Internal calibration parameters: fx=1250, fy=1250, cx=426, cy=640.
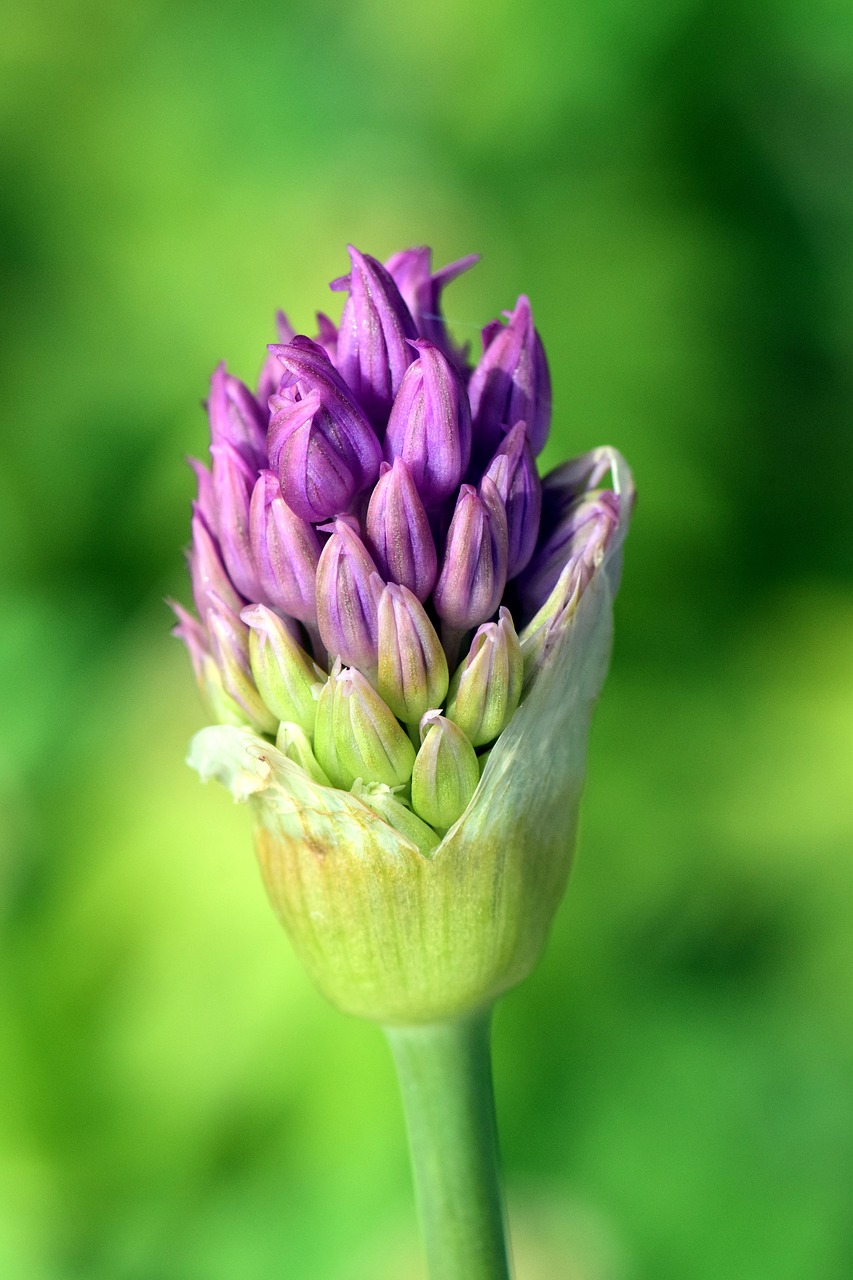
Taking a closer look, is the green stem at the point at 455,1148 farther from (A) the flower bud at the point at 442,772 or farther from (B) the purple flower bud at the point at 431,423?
(B) the purple flower bud at the point at 431,423

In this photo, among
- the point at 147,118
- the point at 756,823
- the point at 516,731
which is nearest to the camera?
the point at 516,731

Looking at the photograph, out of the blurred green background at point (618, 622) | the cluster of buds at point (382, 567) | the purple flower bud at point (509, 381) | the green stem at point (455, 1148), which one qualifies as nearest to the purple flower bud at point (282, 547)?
the cluster of buds at point (382, 567)

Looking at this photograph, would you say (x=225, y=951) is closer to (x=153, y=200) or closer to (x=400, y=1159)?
(x=400, y=1159)

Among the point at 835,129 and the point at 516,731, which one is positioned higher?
the point at 835,129

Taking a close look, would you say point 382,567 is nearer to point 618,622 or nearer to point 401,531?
point 401,531

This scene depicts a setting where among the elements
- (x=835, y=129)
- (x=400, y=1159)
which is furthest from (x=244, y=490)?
(x=835, y=129)

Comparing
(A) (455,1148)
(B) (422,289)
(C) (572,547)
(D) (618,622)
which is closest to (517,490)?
(C) (572,547)

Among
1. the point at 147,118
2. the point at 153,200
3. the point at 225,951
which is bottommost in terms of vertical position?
the point at 225,951
